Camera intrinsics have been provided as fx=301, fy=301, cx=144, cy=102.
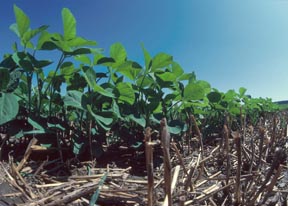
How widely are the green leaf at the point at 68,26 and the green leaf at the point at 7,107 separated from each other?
36 centimetres

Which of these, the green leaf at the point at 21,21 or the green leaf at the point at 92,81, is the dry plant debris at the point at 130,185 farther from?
the green leaf at the point at 21,21

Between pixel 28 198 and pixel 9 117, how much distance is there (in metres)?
0.33

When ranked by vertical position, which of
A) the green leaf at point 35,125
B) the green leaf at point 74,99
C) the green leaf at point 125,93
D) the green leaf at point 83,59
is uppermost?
the green leaf at point 83,59

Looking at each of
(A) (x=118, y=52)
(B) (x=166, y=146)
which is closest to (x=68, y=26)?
(A) (x=118, y=52)

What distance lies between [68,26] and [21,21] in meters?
0.20

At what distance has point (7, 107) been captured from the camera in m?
1.12

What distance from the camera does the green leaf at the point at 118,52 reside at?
4.73 feet

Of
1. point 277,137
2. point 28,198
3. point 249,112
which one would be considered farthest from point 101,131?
point 249,112

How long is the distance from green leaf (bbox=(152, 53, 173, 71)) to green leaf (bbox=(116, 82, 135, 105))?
0.20m

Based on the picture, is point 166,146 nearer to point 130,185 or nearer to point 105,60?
point 130,185

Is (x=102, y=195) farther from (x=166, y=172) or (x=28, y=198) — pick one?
(x=166, y=172)

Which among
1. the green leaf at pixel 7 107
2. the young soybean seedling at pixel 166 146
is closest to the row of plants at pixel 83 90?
the green leaf at pixel 7 107

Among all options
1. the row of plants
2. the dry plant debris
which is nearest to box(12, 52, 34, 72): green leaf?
the row of plants

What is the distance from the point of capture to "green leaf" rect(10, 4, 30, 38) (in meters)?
1.28
